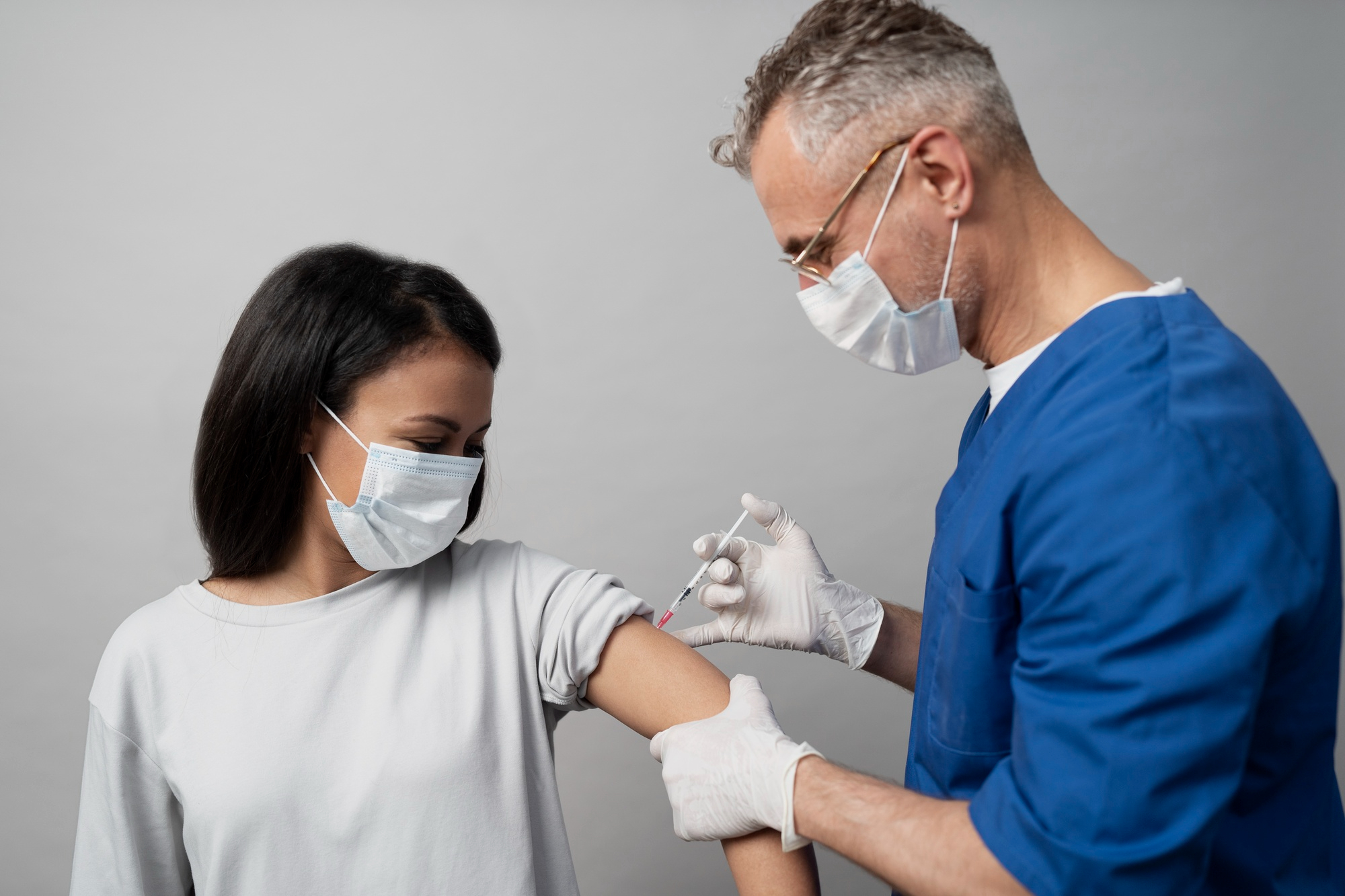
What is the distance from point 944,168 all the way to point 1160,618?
571 mm

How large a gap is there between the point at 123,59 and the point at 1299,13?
3.15 m

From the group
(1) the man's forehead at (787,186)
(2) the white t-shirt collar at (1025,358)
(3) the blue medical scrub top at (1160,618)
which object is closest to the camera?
(3) the blue medical scrub top at (1160,618)

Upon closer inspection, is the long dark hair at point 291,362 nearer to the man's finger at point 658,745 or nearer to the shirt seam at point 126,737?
the shirt seam at point 126,737

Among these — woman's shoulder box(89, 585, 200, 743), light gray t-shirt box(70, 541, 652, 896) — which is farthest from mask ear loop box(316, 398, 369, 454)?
woman's shoulder box(89, 585, 200, 743)

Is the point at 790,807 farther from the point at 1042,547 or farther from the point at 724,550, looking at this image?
the point at 724,550

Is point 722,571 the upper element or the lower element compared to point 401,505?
lower

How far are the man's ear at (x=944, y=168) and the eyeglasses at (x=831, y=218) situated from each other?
0.09ft

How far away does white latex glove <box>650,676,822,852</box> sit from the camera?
3.79ft

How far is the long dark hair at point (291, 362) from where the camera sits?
4.43 feet

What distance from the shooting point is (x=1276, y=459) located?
3.00 ft

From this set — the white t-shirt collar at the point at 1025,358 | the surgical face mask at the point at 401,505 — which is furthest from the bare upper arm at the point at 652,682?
the white t-shirt collar at the point at 1025,358

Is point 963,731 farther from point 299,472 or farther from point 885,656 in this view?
point 299,472

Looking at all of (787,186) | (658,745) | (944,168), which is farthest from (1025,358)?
(658,745)

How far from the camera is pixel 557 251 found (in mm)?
2424
